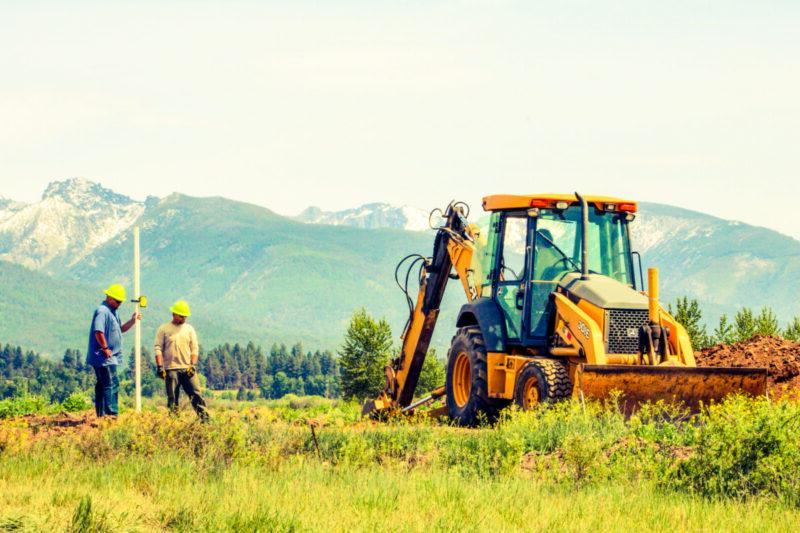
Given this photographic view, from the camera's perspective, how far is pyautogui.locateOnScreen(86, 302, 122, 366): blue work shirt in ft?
57.4

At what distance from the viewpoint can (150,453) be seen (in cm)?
1363

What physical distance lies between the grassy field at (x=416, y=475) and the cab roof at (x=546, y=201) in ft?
12.4

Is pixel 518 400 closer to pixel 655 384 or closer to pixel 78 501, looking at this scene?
pixel 655 384

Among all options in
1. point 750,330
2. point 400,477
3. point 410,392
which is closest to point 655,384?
point 400,477

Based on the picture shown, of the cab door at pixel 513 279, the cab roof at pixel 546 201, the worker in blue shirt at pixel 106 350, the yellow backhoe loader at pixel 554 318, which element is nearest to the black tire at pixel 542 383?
the yellow backhoe loader at pixel 554 318

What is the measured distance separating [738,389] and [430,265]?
665 cm

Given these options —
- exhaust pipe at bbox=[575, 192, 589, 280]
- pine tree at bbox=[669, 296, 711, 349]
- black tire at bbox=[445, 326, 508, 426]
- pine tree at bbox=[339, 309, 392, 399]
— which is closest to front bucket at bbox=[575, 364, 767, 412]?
exhaust pipe at bbox=[575, 192, 589, 280]

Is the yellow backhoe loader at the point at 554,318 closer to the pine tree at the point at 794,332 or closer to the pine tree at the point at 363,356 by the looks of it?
the pine tree at the point at 794,332

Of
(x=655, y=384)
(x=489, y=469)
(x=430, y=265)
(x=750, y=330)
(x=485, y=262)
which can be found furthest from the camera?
(x=750, y=330)

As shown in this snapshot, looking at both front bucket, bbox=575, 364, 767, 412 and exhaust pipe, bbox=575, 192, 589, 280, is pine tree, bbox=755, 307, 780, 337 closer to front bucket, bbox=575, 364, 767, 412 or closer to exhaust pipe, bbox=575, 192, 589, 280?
exhaust pipe, bbox=575, 192, 589, 280

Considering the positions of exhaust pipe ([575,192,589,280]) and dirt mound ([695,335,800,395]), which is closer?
exhaust pipe ([575,192,589,280])

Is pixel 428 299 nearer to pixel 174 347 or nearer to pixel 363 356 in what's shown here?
pixel 174 347

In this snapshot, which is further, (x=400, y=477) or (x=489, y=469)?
(x=489, y=469)

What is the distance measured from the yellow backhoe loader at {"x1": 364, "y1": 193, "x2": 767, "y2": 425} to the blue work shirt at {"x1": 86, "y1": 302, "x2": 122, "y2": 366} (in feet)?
18.3
